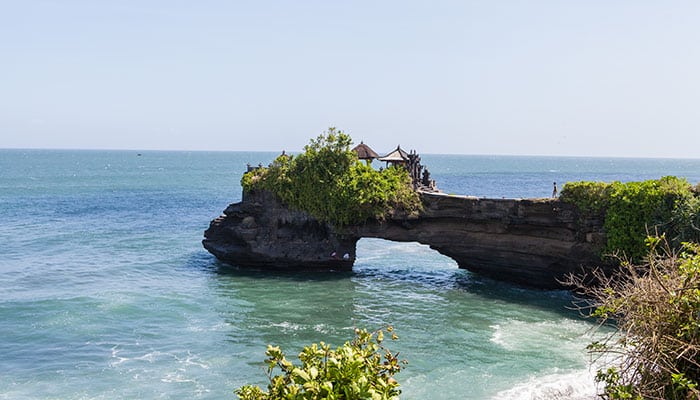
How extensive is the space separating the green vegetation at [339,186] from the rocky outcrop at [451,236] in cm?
65

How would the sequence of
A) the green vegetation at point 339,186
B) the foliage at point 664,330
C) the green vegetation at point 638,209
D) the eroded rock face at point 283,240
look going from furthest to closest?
the eroded rock face at point 283,240 → the green vegetation at point 339,186 → the green vegetation at point 638,209 → the foliage at point 664,330

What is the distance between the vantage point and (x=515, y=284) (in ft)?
100

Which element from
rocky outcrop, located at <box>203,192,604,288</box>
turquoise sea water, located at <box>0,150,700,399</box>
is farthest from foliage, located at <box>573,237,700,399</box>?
rocky outcrop, located at <box>203,192,604,288</box>

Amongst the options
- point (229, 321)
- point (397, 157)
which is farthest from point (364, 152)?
point (229, 321)

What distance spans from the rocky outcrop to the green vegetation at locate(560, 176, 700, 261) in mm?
670

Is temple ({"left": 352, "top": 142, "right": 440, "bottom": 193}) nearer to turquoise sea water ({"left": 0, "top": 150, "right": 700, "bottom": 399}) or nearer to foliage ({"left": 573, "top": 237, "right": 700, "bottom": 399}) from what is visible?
turquoise sea water ({"left": 0, "top": 150, "right": 700, "bottom": 399})

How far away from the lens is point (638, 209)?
25.2 m

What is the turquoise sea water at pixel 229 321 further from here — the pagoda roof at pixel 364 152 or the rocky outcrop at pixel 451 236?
the pagoda roof at pixel 364 152

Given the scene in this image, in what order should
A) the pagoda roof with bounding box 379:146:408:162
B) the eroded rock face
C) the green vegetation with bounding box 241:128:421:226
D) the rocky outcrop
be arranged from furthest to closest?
1. the pagoda roof with bounding box 379:146:408:162
2. the eroded rock face
3. the green vegetation with bounding box 241:128:421:226
4. the rocky outcrop

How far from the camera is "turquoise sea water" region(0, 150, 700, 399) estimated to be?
17.9 metres

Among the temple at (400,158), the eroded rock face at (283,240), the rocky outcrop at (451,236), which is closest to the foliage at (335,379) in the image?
the rocky outcrop at (451,236)

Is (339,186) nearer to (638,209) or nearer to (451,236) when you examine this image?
(451,236)

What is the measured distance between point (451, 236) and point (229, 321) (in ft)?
38.5

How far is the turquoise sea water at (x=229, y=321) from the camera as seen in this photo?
17.9m
